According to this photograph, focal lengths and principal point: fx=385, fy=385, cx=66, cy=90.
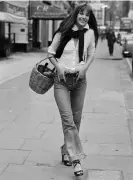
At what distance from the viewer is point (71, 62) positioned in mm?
4125

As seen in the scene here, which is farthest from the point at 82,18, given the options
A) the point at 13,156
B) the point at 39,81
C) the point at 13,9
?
the point at 13,9

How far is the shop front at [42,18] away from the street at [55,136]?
49.1ft

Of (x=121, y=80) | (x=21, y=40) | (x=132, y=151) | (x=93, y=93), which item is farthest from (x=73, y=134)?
(x=21, y=40)

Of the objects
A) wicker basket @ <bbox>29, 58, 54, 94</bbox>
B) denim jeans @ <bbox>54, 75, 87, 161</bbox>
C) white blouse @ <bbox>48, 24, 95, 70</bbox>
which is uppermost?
white blouse @ <bbox>48, 24, 95, 70</bbox>

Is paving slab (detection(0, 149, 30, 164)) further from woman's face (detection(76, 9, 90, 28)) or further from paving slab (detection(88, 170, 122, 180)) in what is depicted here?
woman's face (detection(76, 9, 90, 28))

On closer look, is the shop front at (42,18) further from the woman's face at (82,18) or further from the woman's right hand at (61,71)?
the woman's right hand at (61,71)

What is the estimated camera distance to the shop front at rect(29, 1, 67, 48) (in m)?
24.3

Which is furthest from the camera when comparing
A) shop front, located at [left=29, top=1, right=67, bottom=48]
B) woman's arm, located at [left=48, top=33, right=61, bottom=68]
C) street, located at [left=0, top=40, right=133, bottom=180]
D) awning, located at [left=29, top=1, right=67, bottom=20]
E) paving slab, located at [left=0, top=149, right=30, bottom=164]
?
shop front, located at [left=29, top=1, right=67, bottom=48]

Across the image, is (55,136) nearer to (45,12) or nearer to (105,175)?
(105,175)

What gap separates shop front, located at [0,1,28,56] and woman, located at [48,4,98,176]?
1337 centimetres

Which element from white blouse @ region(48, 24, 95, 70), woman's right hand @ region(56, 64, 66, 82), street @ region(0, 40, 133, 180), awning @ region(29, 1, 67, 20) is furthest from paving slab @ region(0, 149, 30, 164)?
awning @ region(29, 1, 67, 20)

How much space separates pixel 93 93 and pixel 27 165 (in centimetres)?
546

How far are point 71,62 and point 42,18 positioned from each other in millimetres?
21446

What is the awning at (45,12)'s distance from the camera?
24.2 meters
